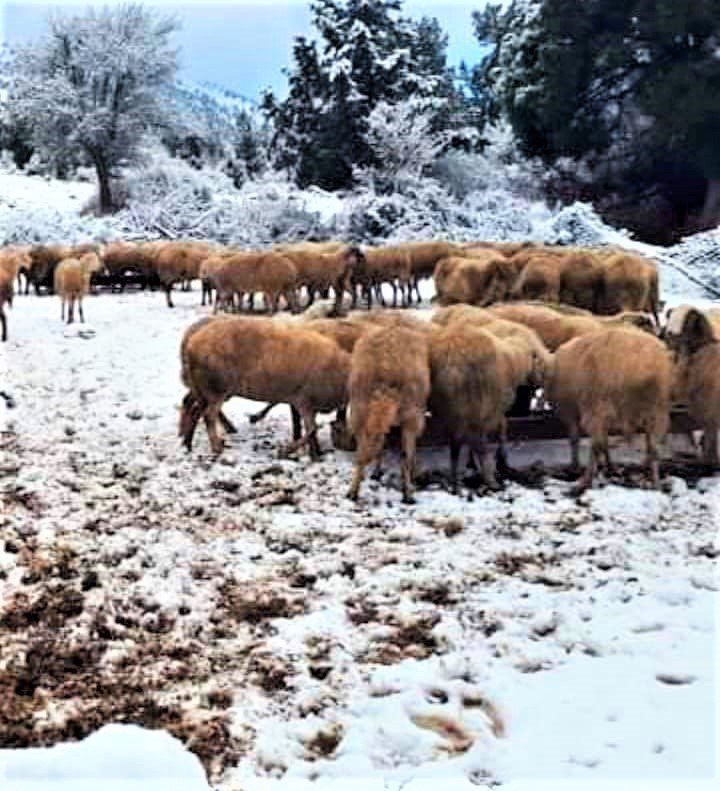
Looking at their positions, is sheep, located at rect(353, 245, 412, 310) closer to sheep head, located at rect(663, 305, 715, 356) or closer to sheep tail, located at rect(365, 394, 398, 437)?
sheep head, located at rect(663, 305, 715, 356)

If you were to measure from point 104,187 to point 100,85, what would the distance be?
4099 mm

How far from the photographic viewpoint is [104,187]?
36094mm

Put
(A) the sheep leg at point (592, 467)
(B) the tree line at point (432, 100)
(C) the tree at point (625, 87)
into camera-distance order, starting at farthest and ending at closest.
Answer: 1. (B) the tree line at point (432, 100)
2. (C) the tree at point (625, 87)
3. (A) the sheep leg at point (592, 467)

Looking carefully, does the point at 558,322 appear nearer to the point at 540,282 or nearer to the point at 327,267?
the point at 540,282

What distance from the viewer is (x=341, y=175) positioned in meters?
33.5

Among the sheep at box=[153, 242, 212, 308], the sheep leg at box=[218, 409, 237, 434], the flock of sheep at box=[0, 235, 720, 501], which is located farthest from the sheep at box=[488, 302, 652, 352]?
the sheep at box=[153, 242, 212, 308]

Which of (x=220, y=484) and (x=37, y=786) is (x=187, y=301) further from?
(x=37, y=786)

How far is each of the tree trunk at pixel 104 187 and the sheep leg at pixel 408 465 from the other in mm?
30557

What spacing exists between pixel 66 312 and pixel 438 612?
13.3 metres

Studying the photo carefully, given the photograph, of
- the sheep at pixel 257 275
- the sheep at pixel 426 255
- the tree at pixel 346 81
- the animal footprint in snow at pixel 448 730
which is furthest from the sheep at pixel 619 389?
the tree at pixel 346 81

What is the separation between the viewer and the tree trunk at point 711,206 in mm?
29172

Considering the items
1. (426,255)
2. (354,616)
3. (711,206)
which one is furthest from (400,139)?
(354,616)

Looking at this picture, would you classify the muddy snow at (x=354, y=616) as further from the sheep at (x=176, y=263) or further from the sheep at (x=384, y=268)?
the sheep at (x=176, y=263)

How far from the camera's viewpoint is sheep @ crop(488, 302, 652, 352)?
28.3 feet
